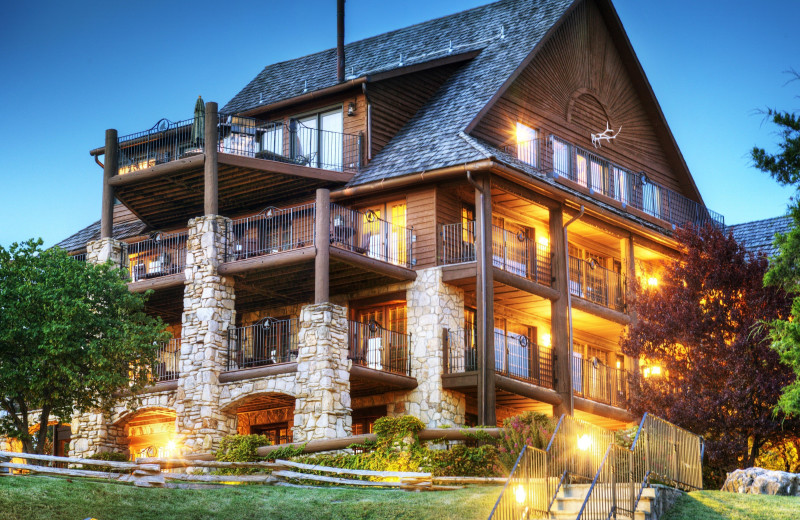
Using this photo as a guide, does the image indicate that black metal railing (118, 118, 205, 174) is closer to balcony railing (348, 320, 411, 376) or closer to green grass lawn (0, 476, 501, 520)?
balcony railing (348, 320, 411, 376)

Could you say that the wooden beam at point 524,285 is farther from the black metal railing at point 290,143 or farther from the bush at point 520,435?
the bush at point 520,435

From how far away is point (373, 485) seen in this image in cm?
2208

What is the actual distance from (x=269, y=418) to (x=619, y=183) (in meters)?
13.7

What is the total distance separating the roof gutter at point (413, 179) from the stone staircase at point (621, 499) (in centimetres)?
1249

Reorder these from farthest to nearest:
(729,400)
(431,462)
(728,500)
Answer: (729,400)
(431,462)
(728,500)

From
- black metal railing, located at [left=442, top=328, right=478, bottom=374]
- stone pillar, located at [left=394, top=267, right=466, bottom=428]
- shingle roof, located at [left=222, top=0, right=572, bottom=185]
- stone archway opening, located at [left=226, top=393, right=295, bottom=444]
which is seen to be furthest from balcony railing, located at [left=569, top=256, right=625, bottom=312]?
stone archway opening, located at [left=226, top=393, right=295, bottom=444]

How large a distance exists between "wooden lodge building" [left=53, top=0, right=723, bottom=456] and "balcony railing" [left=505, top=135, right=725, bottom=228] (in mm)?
103

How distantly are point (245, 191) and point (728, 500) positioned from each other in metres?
18.6

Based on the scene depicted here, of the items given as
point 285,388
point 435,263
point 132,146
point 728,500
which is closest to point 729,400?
point 728,500

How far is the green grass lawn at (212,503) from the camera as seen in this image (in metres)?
17.7

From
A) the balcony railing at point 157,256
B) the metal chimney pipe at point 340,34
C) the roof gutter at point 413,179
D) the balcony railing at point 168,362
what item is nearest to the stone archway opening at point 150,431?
the balcony railing at point 168,362

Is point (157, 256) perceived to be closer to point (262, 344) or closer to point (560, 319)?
point (262, 344)

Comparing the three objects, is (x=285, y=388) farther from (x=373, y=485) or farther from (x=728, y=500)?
(x=728, y=500)

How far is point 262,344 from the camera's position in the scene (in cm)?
3203
